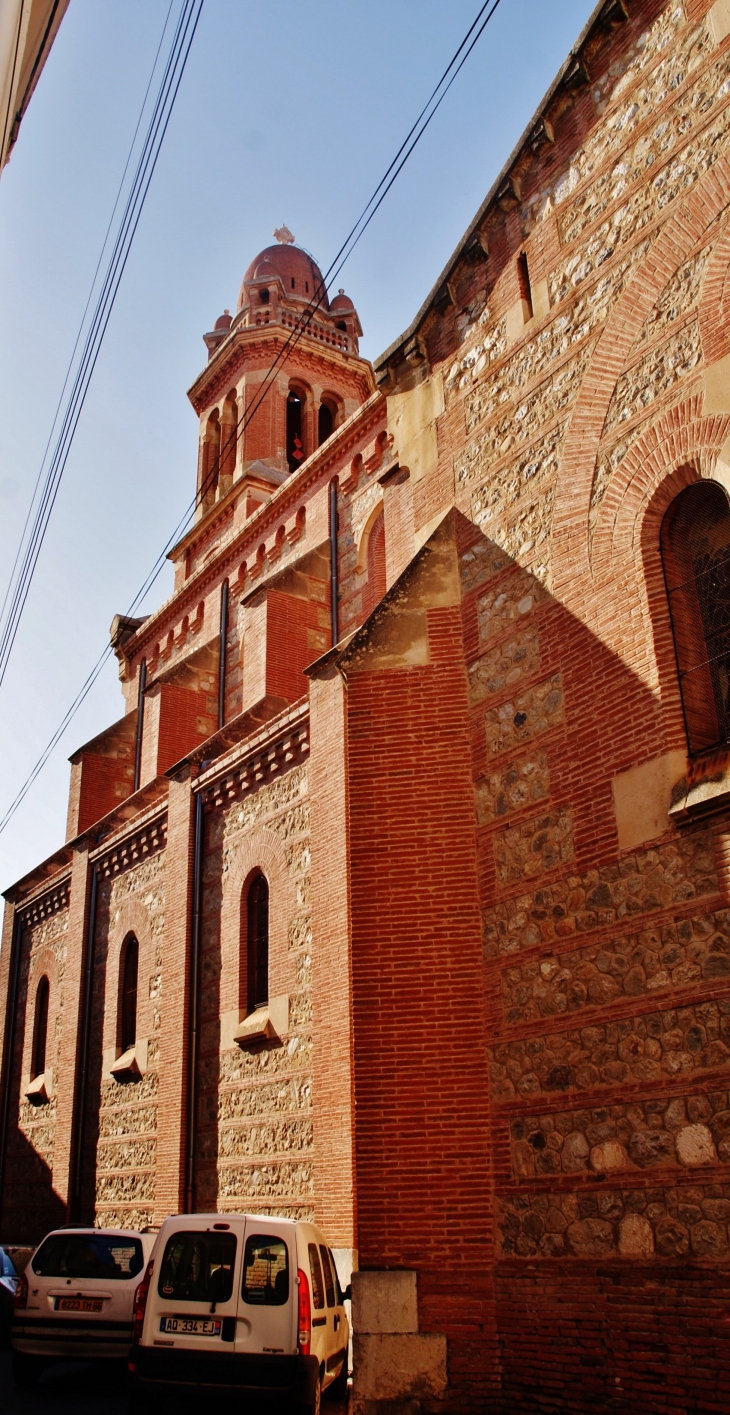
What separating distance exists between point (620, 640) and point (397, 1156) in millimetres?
4411

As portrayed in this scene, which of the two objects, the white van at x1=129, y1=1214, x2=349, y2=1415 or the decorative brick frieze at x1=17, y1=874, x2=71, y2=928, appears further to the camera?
the decorative brick frieze at x1=17, y1=874, x2=71, y2=928

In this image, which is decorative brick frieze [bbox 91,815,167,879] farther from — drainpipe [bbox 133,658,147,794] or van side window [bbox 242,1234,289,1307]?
van side window [bbox 242,1234,289,1307]

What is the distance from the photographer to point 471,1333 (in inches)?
332

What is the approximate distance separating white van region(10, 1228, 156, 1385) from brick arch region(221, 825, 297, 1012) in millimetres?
3345

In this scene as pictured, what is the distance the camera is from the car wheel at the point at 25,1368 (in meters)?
10.2

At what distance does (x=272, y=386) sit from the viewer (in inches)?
1083

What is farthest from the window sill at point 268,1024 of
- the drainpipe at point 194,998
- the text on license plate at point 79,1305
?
the text on license plate at point 79,1305

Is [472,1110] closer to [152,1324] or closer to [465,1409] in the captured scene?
[465,1409]

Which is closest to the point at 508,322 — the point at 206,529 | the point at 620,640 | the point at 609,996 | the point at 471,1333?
the point at 620,640

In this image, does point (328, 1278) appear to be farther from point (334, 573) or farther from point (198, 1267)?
point (334, 573)

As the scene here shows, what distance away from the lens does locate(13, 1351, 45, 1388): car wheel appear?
1023 cm

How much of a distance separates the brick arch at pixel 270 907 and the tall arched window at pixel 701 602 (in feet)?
21.1

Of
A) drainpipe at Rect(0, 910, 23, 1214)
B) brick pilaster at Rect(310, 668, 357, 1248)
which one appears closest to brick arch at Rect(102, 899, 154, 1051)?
drainpipe at Rect(0, 910, 23, 1214)

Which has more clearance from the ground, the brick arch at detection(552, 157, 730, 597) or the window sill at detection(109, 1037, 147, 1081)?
the brick arch at detection(552, 157, 730, 597)
